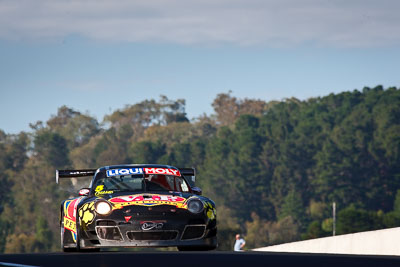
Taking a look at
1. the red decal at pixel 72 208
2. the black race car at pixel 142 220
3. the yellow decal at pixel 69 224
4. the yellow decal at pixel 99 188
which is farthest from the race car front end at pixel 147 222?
the yellow decal at pixel 99 188

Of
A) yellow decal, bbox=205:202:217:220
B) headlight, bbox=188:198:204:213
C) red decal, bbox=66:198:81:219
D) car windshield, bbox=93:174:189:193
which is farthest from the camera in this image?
car windshield, bbox=93:174:189:193

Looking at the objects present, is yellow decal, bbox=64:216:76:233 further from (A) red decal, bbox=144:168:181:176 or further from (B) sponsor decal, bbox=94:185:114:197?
(A) red decal, bbox=144:168:181:176

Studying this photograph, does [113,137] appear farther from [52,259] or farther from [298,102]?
[52,259]

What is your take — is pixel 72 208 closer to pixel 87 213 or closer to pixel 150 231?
pixel 87 213

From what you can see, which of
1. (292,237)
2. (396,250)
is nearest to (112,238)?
(396,250)

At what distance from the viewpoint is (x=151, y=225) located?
15344mm

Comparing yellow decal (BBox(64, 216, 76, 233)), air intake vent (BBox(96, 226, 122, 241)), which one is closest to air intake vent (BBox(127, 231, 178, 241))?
air intake vent (BBox(96, 226, 122, 241))

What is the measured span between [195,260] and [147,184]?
355cm

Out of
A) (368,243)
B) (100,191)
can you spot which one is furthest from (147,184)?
(368,243)

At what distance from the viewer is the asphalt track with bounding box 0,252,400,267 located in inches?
493

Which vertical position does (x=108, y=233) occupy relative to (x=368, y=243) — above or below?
above

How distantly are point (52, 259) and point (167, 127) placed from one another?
181m

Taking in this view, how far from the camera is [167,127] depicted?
640 ft

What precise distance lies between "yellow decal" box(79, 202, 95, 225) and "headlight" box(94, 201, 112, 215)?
116 millimetres
